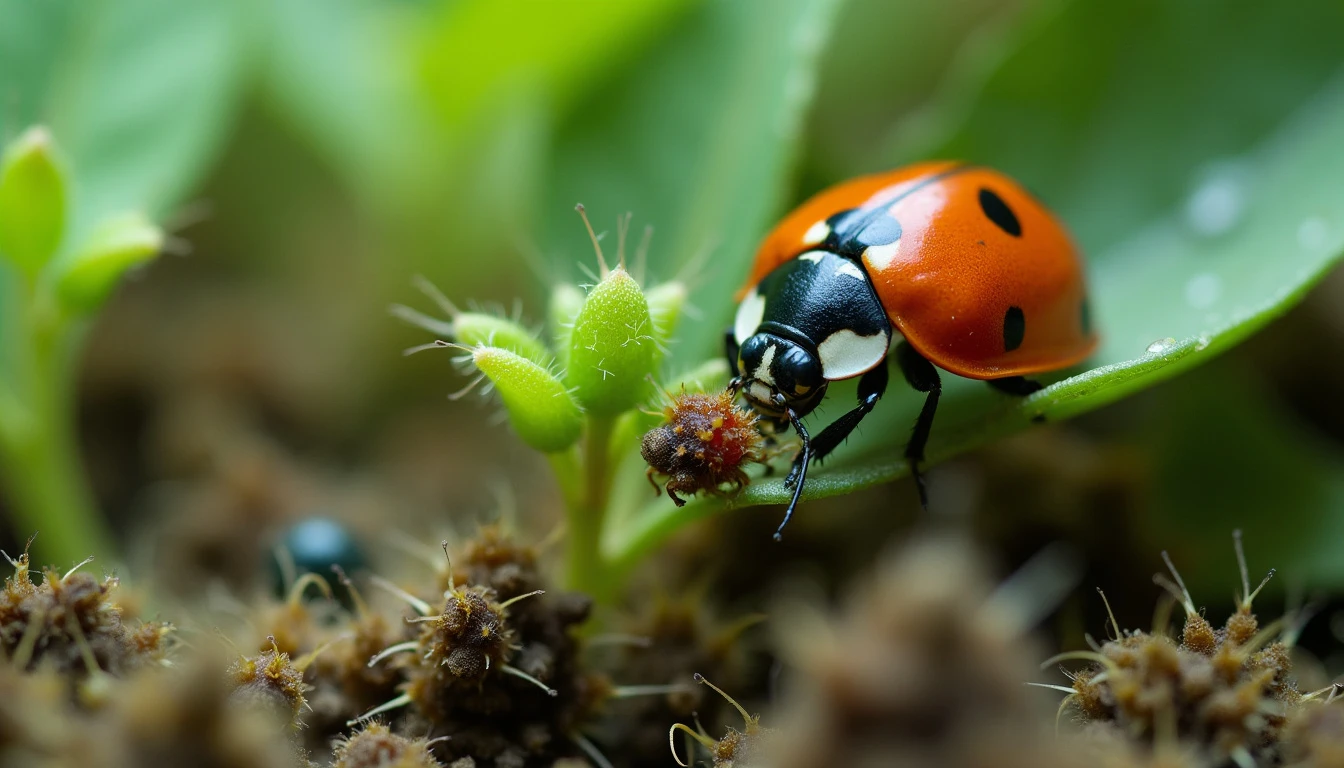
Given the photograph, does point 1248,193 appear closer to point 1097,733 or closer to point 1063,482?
point 1063,482

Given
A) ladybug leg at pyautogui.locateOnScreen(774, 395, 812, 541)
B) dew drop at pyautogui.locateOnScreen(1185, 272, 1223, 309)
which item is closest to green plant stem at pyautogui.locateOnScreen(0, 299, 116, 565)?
ladybug leg at pyautogui.locateOnScreen(774, 395, 812, 541)

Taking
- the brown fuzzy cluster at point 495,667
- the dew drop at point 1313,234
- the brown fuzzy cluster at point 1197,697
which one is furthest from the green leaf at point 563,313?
the dew drop at point 1313,234

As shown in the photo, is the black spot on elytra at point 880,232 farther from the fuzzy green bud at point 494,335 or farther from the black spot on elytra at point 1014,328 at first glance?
the fuzzy green bud at point 494,335

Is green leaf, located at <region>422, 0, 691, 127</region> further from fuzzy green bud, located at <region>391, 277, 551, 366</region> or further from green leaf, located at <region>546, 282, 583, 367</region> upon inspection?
fuzzy green bud, located at <region>391, 277, 551, 366</region>

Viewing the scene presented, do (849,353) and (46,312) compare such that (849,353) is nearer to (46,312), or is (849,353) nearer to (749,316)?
(749,316)

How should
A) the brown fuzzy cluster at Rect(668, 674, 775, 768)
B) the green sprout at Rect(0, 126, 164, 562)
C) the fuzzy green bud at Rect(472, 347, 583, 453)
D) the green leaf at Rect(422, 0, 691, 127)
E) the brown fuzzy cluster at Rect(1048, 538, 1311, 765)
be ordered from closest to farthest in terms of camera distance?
the brown fuzzy cluster at Rect(1048, 538, 1311, 765) → the brown fuzzy cluster at Rect(668, 674, 775, 768) → the fuzzy green bud at Rect(472, 347, 583, 453) → the green sprout at Rect(0, 126, 164, 562) → the green leaf at Rect(422, 0, 691, 127)

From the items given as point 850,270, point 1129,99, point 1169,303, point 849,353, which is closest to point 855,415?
point 849,353
